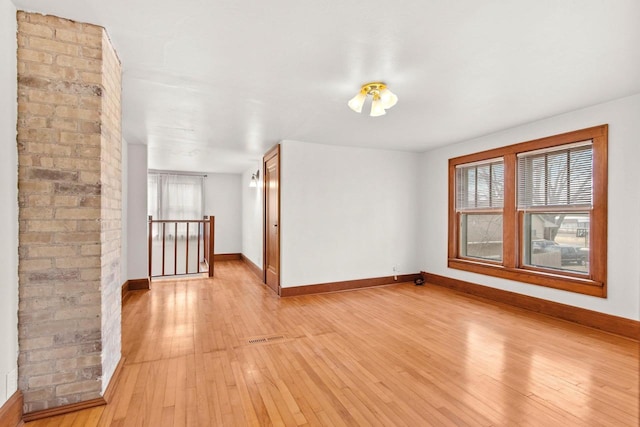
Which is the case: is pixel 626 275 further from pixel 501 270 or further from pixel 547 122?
pixel 547 122

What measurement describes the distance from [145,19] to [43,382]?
7.57 ft

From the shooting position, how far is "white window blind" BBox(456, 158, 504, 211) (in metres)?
4.55

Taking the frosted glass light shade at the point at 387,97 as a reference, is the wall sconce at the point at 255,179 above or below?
below

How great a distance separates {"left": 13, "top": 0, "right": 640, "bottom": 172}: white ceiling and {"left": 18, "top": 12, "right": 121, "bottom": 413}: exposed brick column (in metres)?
0.27

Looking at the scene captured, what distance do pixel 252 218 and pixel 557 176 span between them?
5700 mm

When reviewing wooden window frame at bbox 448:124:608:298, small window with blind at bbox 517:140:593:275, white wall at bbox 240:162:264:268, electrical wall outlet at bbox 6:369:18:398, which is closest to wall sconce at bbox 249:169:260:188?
white wall at bbox 240:162:264:268

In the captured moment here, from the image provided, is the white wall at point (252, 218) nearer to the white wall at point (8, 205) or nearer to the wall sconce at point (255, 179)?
the wall sconce at point (255, 179)

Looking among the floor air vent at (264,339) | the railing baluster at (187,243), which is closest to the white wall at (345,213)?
the floor air vent at (264,339)

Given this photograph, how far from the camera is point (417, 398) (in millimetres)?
2100

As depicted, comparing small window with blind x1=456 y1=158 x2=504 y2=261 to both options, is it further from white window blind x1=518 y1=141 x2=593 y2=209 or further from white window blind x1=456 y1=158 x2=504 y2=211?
white window blind x1=518 y1=141 x2=593 y2=209

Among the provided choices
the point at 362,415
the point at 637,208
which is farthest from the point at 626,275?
the point at 362,415

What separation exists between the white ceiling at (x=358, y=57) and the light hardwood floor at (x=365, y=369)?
95.4 inches

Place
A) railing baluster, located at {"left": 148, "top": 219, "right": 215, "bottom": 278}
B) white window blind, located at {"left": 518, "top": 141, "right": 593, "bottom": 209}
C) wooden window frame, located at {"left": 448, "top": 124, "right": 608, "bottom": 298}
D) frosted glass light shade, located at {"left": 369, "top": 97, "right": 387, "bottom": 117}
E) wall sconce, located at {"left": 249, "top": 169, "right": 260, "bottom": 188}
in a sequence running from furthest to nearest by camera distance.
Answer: wall sconce, located at {"left": 249, "top": 169, "right": 260, "bottom": 188}, railing baluster, located at {"left": 148, "top": 219, "right": 215, "bottom": 278}, white window blind, located at {"left": 518, "top": 141, "right": 593, "bottom": 209}, wooden window frame, located at {"left": 448, "top": 124, "right": 608, "bottom": 298}, frosted glass light shade, located at {"left": 369, "top": 97, "right": 387, "bottom": 117}

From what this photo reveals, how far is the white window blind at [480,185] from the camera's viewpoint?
179 inches
